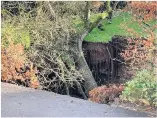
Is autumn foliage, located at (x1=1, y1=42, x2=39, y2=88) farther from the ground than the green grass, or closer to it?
Result: closer to it

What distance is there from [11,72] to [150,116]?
575 cm

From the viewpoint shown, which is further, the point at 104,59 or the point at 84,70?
the point at 104,59

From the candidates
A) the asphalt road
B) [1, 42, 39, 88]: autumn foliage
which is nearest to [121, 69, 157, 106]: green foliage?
the asphalt road

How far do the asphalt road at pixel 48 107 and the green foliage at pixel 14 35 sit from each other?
398 centimetres

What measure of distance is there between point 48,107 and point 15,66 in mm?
4864

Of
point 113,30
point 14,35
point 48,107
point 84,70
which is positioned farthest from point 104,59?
point 48,107

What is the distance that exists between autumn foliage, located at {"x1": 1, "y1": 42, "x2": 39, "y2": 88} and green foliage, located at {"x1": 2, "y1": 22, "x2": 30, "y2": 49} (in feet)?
0.67

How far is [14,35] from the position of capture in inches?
430

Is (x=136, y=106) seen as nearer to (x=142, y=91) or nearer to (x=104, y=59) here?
(x=142, y=91)

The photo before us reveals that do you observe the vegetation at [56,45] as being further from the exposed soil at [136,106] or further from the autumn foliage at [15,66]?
the exposed soil at [136,106]

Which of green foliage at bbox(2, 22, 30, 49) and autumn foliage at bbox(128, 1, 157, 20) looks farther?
autumn foliage at bbox(128, 1, 157, 20)

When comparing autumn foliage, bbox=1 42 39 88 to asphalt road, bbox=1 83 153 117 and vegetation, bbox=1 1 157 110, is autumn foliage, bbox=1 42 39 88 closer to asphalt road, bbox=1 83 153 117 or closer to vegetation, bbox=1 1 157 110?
vegetation, bbox=1 1 157 110

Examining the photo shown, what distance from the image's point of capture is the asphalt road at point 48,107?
582 centimetres

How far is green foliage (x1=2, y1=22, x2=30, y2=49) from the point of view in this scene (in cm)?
1069
